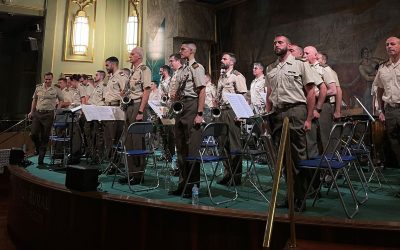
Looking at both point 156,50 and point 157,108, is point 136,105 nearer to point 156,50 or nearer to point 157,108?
point 157,108

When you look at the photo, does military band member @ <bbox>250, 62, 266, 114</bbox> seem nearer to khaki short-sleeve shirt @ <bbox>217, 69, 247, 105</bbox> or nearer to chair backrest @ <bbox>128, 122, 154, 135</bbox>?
khaki short-sleeve shirt @ <bbox>217, 69, 247, 105</bbox>

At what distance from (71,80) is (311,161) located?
7960 mm

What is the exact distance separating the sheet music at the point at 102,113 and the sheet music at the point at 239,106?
76.9 inches

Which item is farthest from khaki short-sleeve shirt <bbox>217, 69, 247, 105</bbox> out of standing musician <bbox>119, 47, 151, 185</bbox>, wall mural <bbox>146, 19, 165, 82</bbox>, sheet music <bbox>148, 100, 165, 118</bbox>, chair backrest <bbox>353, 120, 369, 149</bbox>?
wall mural <bbox>146, 19, 165, 82</bbox>

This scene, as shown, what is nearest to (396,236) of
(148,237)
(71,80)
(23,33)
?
(148,237)

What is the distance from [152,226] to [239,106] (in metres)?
1.90

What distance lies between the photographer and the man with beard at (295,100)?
Answer: 12.6 ft

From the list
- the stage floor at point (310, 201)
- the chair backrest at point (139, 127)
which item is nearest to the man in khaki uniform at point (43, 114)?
the stage floor at point (310, 201)

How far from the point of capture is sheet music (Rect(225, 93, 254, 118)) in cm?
438

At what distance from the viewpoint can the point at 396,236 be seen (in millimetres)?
2643

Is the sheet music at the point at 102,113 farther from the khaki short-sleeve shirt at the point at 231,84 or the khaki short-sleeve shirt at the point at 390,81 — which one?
the khaki short-sleeve shirt at the point at 390,81

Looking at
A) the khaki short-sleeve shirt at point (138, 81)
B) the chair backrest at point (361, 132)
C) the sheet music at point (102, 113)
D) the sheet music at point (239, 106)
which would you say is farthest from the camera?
the khaki short-sleeve shirt at point (138, 81)

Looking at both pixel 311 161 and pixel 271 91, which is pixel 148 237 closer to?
pixel 311 161

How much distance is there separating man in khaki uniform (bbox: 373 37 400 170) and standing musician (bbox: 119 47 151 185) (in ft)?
10.8
